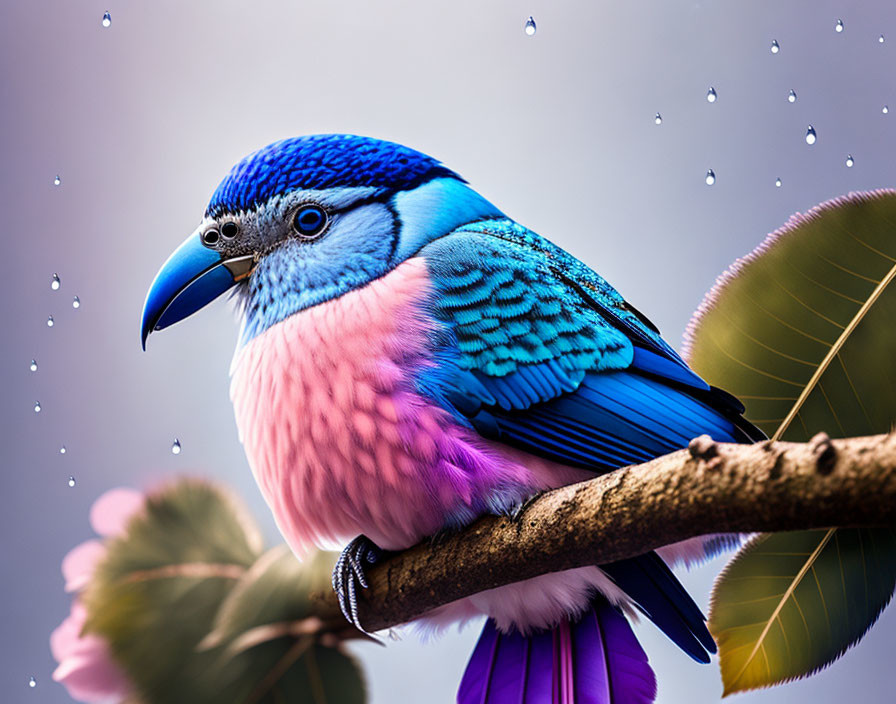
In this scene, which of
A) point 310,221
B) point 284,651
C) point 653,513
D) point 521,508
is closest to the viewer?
point 653,513

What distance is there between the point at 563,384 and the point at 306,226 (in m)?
0.25

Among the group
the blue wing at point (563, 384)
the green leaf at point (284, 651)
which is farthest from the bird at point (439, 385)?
the green leaf at point (284, 651)

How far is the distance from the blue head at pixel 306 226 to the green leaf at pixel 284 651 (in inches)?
13.3

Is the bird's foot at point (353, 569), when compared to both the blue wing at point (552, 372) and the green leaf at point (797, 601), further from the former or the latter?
the green leaf at point (797, 601)

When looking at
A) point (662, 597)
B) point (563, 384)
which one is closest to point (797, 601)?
point (662, 597)

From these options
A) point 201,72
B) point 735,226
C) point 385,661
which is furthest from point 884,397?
point 201,72

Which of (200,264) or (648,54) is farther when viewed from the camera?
(648,54)

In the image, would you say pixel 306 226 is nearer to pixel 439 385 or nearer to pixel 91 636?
pixel 439 385

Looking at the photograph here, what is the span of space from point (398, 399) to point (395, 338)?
0.05 m

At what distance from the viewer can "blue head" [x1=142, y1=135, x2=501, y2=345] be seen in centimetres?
71

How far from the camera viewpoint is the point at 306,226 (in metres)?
0.73

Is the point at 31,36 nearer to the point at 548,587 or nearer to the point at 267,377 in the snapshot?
the point at 267,377

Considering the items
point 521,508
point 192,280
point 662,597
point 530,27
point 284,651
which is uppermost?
point 530,27

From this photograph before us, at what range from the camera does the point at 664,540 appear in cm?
53
